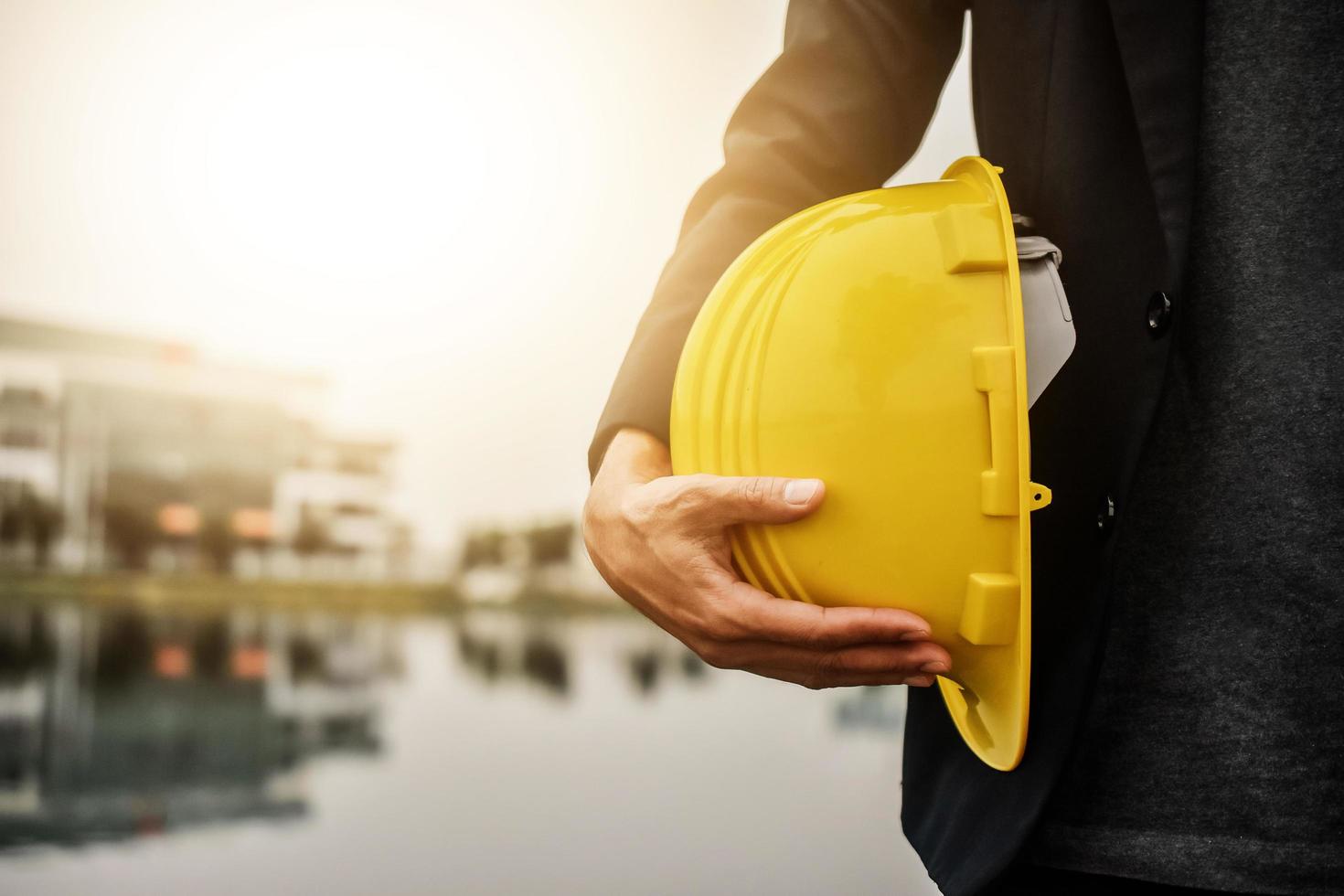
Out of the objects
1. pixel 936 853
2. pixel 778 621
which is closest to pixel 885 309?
pixel 778 621

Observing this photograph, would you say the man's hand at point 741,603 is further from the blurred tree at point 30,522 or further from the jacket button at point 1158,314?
the blurred tree at point 30,522

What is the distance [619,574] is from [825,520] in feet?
0.69

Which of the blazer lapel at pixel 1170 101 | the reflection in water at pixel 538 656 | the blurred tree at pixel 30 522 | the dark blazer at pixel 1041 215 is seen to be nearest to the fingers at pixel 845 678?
the dark blazer at pixel 1041 215

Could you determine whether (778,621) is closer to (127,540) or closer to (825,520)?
(825,520)

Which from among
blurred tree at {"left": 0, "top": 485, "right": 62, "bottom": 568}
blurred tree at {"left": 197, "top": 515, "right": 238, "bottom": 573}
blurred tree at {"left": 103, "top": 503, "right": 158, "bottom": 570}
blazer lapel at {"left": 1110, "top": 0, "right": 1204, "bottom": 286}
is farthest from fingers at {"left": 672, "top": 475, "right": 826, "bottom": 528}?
blurred tree at {"left": 0, "top": 485, "right": 62, "bottom": 568}

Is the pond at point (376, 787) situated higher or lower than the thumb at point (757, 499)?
lower

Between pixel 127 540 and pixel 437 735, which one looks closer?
pixel 437 735

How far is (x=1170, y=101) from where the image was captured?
0.76 m

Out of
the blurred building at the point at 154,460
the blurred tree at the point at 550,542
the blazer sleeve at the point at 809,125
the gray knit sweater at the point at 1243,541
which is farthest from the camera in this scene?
the blurred tree at the point at 550,542

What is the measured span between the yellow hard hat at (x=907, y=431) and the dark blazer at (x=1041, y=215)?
0.20 feet

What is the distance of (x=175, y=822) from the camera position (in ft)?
40.4

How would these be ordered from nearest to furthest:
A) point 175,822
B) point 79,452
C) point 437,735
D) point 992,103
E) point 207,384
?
point 992,103 → point 175,822 → point 437,735 → point 79,452 → point 207,384

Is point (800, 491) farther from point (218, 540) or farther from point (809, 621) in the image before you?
point (218, 540)

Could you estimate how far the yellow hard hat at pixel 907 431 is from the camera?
0.78 metres
